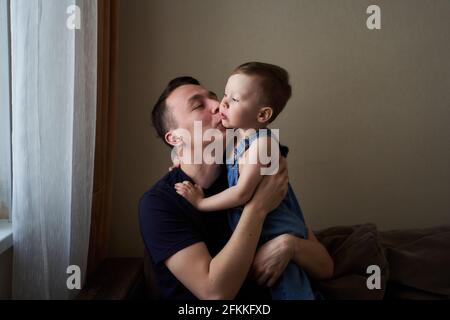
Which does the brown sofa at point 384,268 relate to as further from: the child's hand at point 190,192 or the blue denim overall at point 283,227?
the child's hand at point 190,192

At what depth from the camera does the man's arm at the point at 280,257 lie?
117 cm

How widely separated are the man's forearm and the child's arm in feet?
0.17

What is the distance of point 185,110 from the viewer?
1263mm

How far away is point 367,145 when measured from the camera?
199 centimetres

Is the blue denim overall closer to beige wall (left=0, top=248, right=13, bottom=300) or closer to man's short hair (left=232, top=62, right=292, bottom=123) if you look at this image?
man's short hair (left=232, top=62, right=292, bottom=123)

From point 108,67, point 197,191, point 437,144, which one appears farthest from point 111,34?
point 437,144

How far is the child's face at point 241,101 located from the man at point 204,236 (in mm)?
57

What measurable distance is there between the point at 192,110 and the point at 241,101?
0.54 feet

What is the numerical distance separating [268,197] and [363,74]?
1.07 meters

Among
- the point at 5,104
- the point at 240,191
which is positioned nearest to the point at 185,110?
the point at 240,191

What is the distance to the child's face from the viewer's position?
1200 millimetres

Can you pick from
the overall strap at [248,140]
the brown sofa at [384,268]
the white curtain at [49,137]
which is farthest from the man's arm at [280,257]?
the white curtain at [49,137]

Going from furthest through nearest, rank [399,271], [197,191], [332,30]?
[332,30], [399,271], [197,191]
